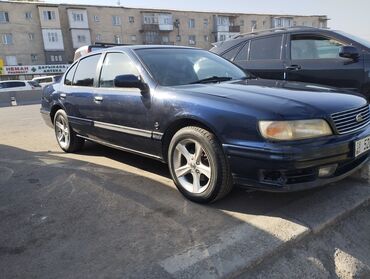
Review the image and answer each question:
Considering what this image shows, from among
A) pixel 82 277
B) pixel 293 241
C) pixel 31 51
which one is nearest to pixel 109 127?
pixel 82 277

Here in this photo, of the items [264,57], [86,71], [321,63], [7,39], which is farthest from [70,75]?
[7,39]

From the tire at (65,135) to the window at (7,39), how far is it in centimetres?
5022

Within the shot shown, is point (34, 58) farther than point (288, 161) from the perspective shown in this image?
Yes

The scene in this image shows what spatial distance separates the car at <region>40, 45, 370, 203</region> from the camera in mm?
2900

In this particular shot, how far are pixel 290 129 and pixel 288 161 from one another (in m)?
0.25

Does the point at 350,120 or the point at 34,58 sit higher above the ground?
the point at 34,58

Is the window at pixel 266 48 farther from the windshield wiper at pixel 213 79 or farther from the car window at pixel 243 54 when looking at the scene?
the windshield wiper at pixel 213 79

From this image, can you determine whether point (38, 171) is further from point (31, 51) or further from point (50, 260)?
point (31, 51)

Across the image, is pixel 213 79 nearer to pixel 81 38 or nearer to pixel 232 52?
pixel 232 52

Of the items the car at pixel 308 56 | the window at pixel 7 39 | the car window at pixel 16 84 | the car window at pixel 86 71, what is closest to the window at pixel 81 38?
the window at pixel 7 39

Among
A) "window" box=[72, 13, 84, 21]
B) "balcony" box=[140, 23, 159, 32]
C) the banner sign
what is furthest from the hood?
"balcony" box=[140, 23, 159, 32]

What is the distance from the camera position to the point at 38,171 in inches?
189

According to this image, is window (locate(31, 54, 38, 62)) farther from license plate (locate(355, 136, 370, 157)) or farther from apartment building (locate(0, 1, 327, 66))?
license plate (locate(355, 136, 370, 157))

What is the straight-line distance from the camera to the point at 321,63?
5574 mm
